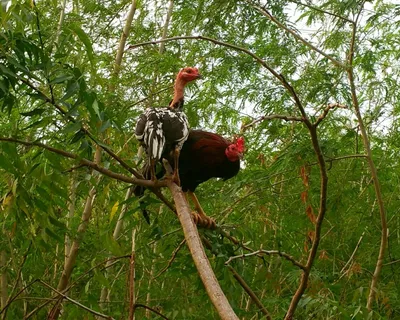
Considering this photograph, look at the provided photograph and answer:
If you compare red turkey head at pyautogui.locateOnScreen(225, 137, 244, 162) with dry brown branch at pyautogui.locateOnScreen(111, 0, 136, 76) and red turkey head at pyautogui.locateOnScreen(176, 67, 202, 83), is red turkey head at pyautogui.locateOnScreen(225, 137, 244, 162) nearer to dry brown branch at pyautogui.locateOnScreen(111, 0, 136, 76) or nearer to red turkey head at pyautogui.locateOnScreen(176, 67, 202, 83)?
red turkey head at pyautogui.locateOnScreen(176, 67, 202, 83)

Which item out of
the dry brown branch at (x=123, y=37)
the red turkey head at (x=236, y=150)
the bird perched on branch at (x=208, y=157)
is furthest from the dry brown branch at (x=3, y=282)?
the red turkey head at (x=236, y=150)

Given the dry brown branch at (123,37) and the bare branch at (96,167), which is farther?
the dry brown branch at (123,37)

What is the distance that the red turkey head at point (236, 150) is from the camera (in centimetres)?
Answer: 246

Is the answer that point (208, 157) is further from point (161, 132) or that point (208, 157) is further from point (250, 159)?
point (250, 159)

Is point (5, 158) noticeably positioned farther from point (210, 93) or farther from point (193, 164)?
point (210, 93)

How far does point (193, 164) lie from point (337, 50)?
2.03m

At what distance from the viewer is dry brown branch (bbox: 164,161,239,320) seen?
3.65 ft

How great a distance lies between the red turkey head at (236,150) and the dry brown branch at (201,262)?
2.10 ft

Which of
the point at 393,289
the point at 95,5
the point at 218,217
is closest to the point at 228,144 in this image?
the point at 218,217

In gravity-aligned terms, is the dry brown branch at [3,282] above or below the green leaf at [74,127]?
below

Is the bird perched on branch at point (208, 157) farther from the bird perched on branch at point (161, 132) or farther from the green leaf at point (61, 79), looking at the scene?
the green leaf at point (61, 79)

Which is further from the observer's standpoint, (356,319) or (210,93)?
(210,93)

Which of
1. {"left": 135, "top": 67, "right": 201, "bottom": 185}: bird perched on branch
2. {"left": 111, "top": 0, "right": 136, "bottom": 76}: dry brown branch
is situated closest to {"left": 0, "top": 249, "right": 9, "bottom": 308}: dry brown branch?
{"left": 111, "top": 0, "right": 136, "bottom": 76}: dry brown branch

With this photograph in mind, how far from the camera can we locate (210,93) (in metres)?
4.75
